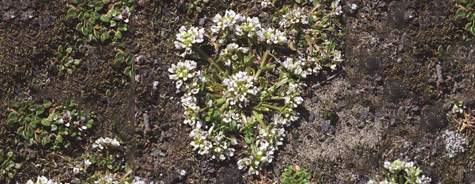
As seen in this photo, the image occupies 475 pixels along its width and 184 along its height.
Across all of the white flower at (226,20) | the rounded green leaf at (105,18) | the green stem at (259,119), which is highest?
the rounded green leaf at (105,18)

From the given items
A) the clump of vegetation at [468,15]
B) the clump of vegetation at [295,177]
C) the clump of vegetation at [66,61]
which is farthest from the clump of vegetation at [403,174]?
the clump of vegetation at [66,61]

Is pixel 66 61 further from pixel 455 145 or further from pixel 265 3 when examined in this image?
pixel 455 145

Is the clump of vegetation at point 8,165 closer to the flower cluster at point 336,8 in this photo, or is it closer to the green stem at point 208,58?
the green stem at point 208,58

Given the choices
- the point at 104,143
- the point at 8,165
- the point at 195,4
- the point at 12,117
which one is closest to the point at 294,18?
the point at 195,4

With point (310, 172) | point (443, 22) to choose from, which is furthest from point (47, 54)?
point (443, 22)

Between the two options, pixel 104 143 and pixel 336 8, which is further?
pixel 336 8

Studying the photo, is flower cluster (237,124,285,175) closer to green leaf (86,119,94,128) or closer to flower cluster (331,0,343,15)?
flower cluster (331,0,343,15)

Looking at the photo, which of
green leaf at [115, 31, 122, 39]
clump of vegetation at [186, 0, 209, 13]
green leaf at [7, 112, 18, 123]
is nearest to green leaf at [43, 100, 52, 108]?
green leaf at [7, 112, 18, 123]
